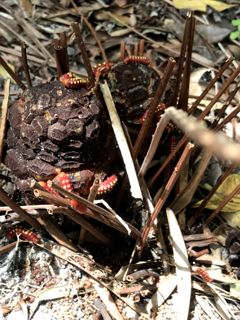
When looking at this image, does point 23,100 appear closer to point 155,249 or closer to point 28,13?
point 155,249

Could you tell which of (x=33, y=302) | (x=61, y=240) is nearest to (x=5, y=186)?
(x=61, y=240)

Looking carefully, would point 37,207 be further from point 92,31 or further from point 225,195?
point 92,31

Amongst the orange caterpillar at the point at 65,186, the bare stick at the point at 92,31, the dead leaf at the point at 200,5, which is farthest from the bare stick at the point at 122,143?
the dead leaf at the point at 200,5

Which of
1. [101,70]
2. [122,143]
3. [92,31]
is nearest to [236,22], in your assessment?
[92,31]

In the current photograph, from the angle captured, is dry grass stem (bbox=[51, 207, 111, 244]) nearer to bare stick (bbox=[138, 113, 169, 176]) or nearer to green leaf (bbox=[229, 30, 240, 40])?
bare stick (bbox=[138, 113, 169, 176])

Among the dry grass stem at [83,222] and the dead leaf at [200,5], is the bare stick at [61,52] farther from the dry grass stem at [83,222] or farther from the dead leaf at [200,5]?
the dead leaf at [200,5]
